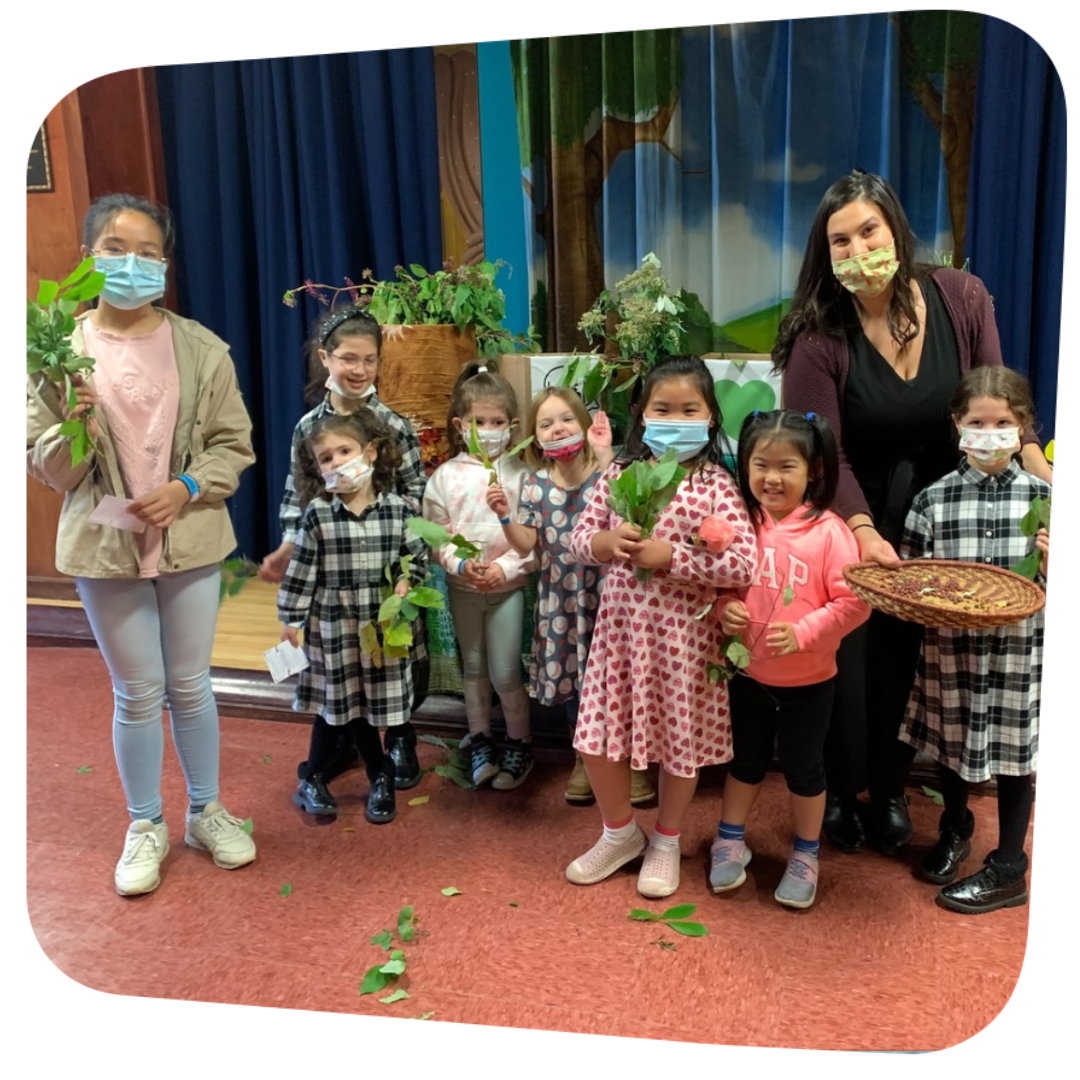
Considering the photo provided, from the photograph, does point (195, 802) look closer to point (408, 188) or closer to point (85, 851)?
point (85, 851)

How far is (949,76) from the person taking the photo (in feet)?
6.84

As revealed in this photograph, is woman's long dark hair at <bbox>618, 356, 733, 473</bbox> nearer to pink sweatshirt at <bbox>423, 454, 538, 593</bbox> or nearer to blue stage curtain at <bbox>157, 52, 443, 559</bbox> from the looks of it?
pink sweatshirt at <bbox>423, 454, 538, 593</bbox>

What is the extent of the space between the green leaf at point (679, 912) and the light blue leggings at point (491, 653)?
0.65 metres

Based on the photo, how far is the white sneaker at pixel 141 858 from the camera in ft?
7.99

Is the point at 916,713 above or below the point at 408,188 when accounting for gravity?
below

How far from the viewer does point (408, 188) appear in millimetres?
2336

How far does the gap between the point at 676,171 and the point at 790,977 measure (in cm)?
158

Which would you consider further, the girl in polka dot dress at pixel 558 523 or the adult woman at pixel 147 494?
the girl in polka dot dress at pixel 558 523

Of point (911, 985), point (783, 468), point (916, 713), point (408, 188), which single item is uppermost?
point (408, 188)

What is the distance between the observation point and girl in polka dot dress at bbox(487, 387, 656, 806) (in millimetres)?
2338

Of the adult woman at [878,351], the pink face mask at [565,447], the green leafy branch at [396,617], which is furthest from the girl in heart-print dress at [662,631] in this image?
the green leafy branch at [396,617]

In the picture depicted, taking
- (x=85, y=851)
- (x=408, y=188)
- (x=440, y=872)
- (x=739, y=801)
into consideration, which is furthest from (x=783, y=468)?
(x=85, y=851)

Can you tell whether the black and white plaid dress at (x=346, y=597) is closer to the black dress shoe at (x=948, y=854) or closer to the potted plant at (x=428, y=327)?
the potted plant at (x=428, y=327)

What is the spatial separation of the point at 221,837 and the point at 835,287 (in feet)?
5.79
